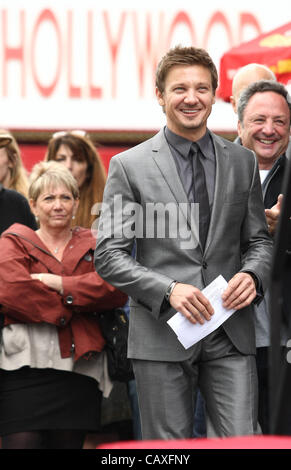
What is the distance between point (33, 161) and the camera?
10.9 meters

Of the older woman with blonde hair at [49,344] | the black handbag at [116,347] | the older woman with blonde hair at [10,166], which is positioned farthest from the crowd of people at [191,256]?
the older woman with blonde hair at [10,166]

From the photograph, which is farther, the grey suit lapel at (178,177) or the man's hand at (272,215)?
the man's hand at (272,215)

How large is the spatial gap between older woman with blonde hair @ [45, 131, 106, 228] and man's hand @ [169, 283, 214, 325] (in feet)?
8.74

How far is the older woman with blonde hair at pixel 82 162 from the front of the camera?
691 cm

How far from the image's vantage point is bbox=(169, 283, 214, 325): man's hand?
163 inches

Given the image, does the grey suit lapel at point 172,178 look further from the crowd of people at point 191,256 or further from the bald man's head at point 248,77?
the bald man's head at point 248,77

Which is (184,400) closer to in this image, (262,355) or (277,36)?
(262,355)

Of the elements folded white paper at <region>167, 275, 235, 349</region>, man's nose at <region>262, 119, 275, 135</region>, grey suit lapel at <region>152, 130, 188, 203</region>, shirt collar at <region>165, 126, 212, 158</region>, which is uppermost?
man's nose at <region>262, 119, 275, 135</region>

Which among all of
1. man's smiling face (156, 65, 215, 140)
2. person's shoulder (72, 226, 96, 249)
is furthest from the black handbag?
man's smiling face (156, 65, 215, 140)

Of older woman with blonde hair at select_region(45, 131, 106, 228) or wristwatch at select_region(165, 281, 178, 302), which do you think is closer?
Result: wristwatch at select_region(165, 281, 178, 302)

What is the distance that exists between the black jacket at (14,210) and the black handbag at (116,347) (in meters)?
1.09

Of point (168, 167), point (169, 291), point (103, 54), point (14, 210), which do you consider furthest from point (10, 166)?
point (103, 54)

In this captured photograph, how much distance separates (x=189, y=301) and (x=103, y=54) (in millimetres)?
6952

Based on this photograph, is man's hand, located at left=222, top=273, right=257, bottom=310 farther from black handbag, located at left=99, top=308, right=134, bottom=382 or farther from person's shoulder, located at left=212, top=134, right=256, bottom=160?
black handbag, located at left=99, top=308, right=134, bottom=382
